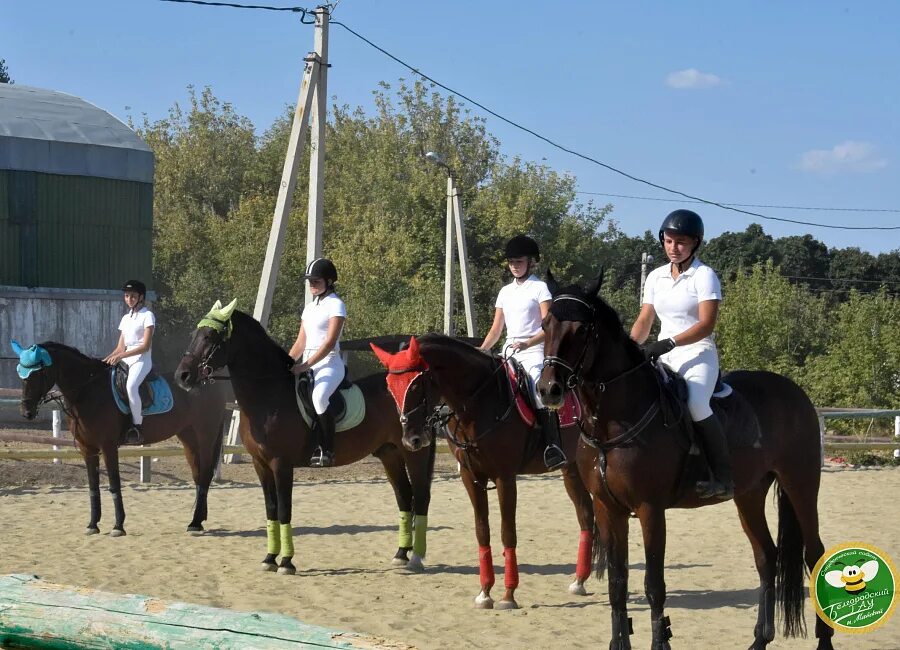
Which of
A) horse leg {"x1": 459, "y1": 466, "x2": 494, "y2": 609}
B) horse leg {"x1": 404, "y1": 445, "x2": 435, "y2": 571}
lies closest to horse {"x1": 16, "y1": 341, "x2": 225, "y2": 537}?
horse leg {"x1": 404, "y1": 445, "x2": 435, "y2": 571}

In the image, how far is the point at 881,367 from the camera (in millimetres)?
30266

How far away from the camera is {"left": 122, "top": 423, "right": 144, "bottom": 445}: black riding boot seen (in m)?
11.9

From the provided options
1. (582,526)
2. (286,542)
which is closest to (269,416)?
(286,542)

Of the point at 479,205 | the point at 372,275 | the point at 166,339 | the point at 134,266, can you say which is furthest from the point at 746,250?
the point at 134,266

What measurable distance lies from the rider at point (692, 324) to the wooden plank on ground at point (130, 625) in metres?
2.68

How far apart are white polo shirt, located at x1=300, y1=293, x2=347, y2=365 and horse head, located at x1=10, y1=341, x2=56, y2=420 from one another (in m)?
3.43

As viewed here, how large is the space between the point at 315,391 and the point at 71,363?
3562 mm

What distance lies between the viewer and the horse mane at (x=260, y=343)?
9352mm

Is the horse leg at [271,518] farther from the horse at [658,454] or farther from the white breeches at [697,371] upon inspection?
the white breeches at [697,371]

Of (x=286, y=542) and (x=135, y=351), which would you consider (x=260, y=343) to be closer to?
(x=286, y=542)

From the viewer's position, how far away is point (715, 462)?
6.22m

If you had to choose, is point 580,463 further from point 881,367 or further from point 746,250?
point 746,250

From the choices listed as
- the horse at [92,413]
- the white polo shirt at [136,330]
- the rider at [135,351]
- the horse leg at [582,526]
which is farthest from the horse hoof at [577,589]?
the white polo shirt at [136,330]

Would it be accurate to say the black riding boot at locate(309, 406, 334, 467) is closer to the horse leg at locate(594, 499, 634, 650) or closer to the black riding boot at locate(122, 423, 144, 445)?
the black riding boot at locate(122, 423, 144, 445)
